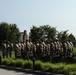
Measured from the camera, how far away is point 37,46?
1068 inches

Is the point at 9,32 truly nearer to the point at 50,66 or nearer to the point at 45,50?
the point at 45,50

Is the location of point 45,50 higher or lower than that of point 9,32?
lower

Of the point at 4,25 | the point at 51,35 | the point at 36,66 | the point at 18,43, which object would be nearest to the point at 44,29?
the point at 51,35

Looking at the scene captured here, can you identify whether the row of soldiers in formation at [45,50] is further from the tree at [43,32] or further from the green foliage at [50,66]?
the tree at [43,32]

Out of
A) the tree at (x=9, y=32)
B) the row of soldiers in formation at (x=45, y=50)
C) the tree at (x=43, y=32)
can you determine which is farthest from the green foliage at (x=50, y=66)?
the tree at (x=43, y=32)

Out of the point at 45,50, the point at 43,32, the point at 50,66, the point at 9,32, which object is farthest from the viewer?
the point at 43,32

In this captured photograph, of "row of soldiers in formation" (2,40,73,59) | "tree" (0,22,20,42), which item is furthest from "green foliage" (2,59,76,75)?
"tree" (0,22,20,42)

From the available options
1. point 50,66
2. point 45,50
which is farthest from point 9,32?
point 50,66

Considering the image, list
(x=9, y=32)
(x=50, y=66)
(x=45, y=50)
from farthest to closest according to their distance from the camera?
(x=9, y=32) < (x=45, y=50) < (x=50, y=66)

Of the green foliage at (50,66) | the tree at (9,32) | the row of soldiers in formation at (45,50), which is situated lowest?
the green foliage at (50,66)

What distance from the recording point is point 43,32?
85.4 m

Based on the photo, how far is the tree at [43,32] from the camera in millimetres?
81812

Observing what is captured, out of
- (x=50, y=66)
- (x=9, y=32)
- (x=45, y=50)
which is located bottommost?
(x=50, y=66)

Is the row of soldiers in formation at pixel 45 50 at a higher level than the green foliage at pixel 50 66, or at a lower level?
higher
